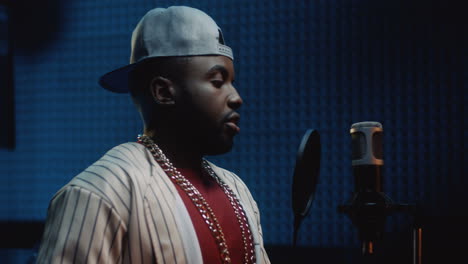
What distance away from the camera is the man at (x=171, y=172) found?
34.2 inches

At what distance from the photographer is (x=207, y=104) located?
3.34 feet

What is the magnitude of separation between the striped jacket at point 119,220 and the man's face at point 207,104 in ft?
0.45

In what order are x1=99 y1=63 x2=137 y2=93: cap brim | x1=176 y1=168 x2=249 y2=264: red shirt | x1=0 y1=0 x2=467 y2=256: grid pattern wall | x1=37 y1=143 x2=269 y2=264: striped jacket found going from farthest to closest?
1. x1=0 y1=0 x2=467 y2=256: grid pattern wall
2. x1=99 y1=63 x2=137 y2=93: cap brim
3. x1=176 y1=168 x2=249 y2=264: red shirt
4. x1=37 y1=143 x2=269 y2=264: striped jacket

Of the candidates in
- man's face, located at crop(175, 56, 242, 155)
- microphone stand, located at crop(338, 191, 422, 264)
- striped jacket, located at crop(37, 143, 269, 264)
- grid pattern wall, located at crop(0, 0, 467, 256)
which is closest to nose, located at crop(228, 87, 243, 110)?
man's face, located at crop(175, 56, 242, 155)

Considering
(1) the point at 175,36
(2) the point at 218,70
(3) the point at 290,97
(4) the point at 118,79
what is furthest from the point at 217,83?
(3) the point at 290,97

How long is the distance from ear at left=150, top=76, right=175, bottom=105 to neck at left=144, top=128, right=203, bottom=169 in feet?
0.22

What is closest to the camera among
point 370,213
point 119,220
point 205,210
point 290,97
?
point 119,220

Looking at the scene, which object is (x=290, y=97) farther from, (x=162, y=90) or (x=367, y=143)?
(x=162, y=90)

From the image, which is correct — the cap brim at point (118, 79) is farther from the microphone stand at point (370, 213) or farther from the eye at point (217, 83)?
the microphone stand at point (370, 213)

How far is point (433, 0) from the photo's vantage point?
1.98 m

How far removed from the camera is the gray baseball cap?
1.02 metres

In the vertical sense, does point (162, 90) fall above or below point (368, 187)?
above

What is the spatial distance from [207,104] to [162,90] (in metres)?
0.10

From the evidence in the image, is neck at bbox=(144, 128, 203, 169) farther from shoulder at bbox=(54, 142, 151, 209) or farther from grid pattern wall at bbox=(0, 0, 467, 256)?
grid pattern wall at bbox=(0, 0, 467, 256)
